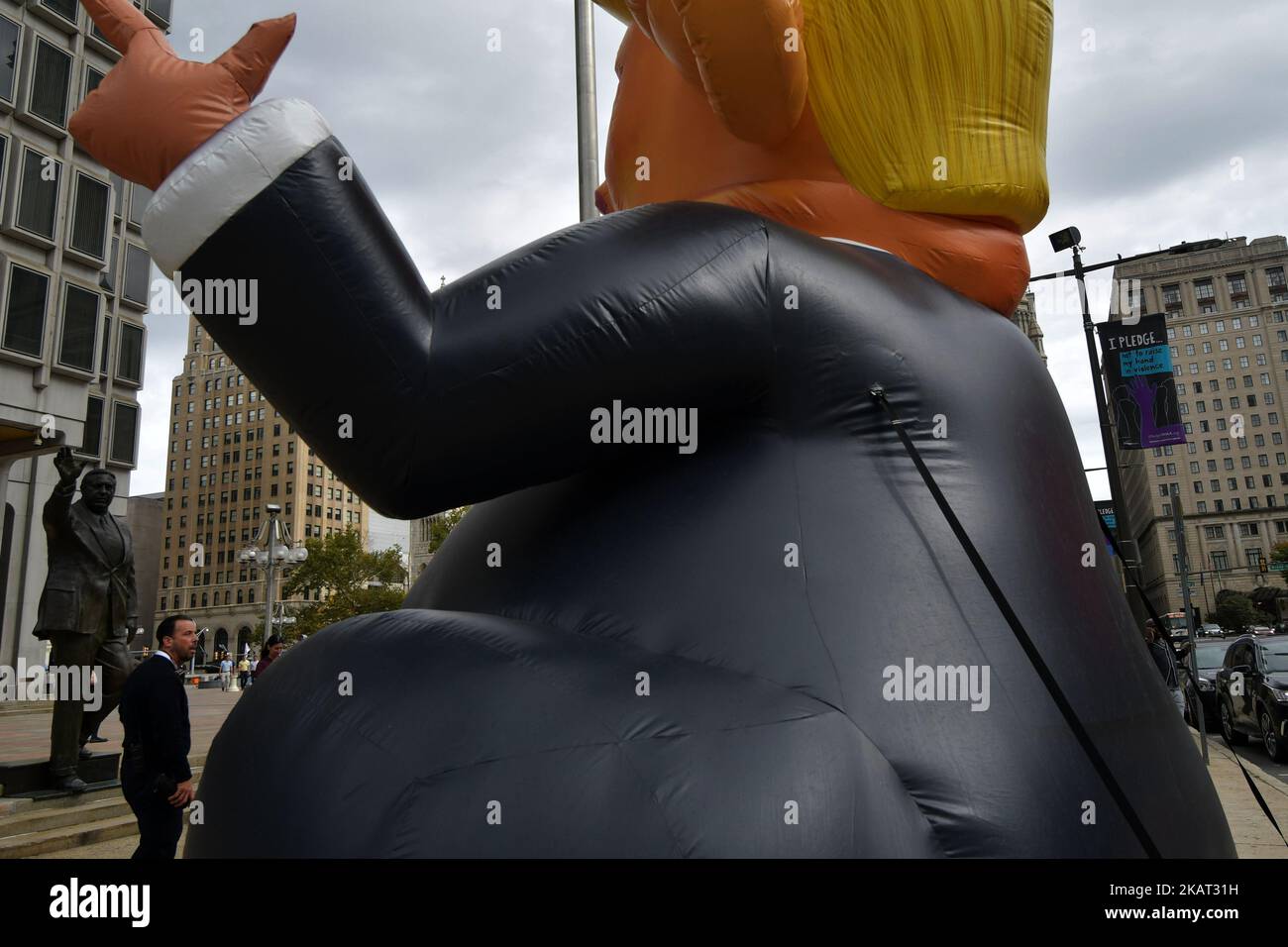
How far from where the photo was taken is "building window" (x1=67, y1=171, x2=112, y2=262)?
2116cm

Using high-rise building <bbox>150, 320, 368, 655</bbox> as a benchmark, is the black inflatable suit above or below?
below

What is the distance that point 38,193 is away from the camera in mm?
20203

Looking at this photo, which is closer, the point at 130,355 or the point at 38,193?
the point at 38,193

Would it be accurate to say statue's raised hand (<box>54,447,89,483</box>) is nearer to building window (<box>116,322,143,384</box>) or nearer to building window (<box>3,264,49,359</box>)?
building window (<box>3,264,49,359</box>)

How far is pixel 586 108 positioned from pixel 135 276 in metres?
22.4

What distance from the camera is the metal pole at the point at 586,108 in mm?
7688

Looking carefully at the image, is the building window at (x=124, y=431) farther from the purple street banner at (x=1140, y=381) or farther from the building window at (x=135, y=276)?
the purple street banner at (x=1140, y=381)

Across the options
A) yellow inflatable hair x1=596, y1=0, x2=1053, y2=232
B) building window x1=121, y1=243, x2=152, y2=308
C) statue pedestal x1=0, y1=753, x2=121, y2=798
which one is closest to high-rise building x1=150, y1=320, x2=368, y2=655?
building window x1=121, y1=243, x2=152, y2=308

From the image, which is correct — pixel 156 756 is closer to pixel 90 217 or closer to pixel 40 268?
pixel 40 268

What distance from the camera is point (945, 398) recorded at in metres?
1.96

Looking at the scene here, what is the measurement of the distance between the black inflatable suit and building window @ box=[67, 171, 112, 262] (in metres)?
23.3

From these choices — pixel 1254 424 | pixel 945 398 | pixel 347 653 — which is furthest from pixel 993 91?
pixel 1254 424

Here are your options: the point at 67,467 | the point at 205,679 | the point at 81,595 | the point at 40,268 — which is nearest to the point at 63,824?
the point at 81,595

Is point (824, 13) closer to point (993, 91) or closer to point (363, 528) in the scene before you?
point (993, 91)
